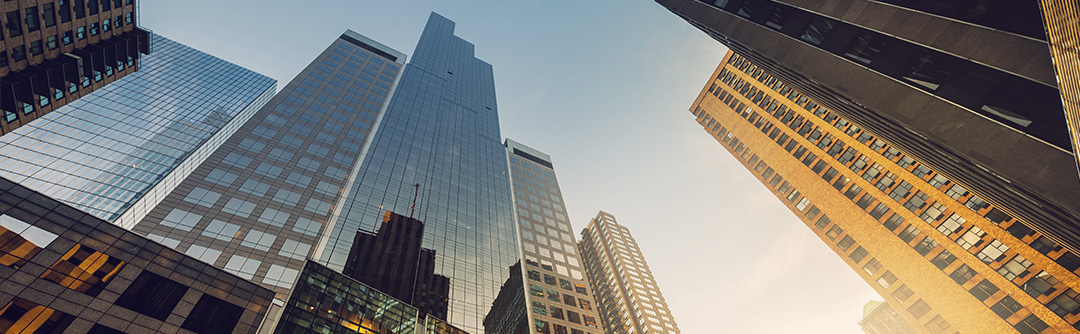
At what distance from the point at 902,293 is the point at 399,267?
233ft

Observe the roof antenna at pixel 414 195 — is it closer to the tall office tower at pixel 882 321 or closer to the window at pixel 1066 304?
the window at pixel 1066 304

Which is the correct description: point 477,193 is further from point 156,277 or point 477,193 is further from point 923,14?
point 923,14

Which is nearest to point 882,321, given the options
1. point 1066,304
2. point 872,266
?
point 872,266

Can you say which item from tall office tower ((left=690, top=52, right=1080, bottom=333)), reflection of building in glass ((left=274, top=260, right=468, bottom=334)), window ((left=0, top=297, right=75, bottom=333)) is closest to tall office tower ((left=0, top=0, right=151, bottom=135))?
window ((left=0, top=297, right=75, bottom=333))

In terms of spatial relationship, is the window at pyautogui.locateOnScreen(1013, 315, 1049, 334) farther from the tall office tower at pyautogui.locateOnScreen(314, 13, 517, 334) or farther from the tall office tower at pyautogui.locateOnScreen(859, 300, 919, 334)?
the tall office tower at pyautogui.locateOnScreen(859, 300, 919, 334)

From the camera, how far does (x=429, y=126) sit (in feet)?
361

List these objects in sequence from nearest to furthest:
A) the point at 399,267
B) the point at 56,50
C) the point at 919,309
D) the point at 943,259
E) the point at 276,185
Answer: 1. the point at 56,50
2. the point at 943,259
3. the point at 919,309
4. the point at 276,185
5. the point at 399,267

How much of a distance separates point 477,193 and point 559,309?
36.8 metres

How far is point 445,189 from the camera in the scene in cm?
8975

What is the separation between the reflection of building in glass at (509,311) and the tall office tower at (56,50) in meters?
58.0

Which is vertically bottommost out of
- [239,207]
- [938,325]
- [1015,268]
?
[239,207]

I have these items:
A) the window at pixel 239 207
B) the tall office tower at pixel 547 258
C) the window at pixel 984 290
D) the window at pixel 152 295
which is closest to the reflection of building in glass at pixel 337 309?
the window at pixel 152 295

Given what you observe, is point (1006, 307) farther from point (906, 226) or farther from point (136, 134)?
point (136, 134)

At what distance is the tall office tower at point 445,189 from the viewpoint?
66062mm
